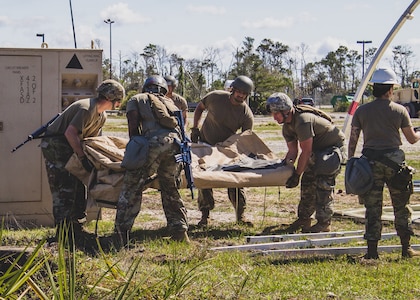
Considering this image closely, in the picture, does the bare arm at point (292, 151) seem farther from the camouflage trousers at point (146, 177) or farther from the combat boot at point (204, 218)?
the camouflage trousers at point (146, 177)

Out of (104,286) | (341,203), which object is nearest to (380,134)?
(104,286)

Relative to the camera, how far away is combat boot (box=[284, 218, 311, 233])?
8.62 meters

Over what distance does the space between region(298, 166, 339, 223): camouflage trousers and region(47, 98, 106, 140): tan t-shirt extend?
2531mm

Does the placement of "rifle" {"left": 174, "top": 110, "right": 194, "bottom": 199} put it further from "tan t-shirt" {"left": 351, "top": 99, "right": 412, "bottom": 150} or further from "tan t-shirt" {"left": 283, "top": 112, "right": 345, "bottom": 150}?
"tan t-shirt" {"left": 351, "top": 99, "right": 412, "bottom": 150}

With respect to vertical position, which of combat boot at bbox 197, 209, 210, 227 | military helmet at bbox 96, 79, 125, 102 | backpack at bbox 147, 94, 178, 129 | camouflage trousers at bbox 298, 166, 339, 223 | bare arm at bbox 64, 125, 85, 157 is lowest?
combat boot at bbox 197, 209, 210, 227

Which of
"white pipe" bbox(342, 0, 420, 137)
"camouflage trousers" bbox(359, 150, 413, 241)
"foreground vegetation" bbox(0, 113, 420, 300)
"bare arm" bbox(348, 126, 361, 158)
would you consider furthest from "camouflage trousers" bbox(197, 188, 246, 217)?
"white pipe" bbox(342, 0, 420, 137)

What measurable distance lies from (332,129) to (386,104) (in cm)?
140

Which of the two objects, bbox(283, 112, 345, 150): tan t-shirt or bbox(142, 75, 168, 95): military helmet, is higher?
bbox(142, 75, 168, 95): military helmet

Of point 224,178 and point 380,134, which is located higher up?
point 380,134

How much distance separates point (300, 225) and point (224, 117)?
5.85 ft

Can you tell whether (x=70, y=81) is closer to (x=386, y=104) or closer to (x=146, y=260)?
(x=146, y=260)

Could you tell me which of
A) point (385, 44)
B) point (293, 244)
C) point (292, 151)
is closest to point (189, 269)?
point (293, 244)

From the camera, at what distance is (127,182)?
7.50m

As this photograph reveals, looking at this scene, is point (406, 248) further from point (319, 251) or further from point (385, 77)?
point (385, 77)
